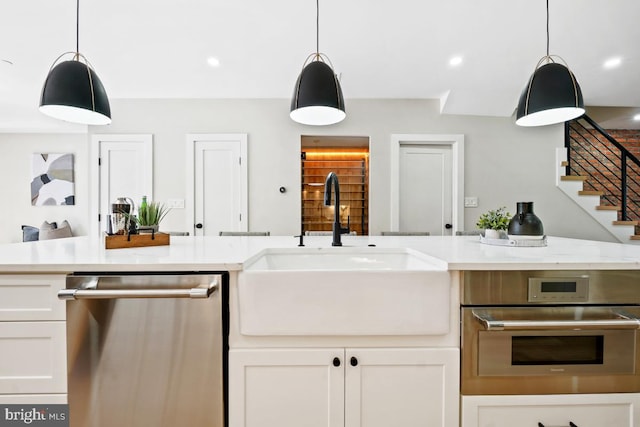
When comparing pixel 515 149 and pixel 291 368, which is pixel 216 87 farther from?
pixel 515 149

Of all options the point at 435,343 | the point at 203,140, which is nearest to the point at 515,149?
the point at 435,343

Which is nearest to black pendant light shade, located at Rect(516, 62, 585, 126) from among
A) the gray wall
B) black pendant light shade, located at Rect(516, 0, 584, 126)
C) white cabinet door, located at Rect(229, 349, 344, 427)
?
black pendant light shade, located at Rect(516, 0, 584, 126)

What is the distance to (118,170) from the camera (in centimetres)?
387

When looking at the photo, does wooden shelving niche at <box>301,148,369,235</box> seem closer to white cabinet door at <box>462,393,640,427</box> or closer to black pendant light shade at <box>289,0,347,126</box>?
black pendant light shade at <box>289,0,347,126</box>

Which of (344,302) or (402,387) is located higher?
(344,302)

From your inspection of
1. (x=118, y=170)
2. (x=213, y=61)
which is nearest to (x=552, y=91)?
(x=213, y=61)

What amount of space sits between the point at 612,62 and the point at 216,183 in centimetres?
487

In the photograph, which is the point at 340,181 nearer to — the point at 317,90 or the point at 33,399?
the point at 317,90

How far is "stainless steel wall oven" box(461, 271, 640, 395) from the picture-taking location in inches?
38.8

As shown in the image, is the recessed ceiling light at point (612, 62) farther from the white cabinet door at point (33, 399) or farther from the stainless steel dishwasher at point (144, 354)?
the white cabinet door at point (33, 399)

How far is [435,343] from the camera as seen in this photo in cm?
100

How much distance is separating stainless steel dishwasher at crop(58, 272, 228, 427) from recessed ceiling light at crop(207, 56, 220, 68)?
295 centimetres

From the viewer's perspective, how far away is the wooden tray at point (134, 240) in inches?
52.6

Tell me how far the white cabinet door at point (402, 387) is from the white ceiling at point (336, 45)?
284 cm
